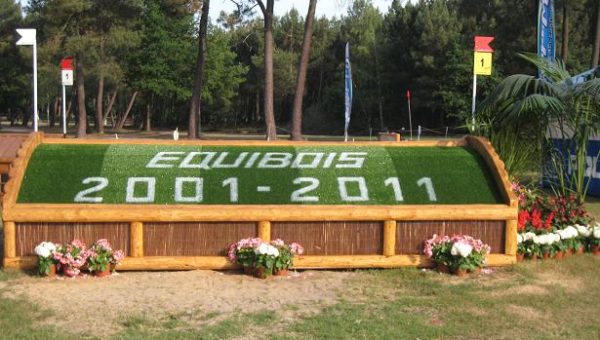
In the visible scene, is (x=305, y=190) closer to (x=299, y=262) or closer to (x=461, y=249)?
(x=299, y=262)

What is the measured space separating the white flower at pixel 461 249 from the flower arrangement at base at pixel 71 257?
3.99m

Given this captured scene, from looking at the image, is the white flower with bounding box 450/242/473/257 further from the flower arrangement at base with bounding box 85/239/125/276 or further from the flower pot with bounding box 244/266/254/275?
the flower arrangement at base with bounding box 85/239/125/276

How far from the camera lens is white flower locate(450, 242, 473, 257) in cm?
727

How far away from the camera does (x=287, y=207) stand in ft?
24.4

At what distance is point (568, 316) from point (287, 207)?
3094 mm

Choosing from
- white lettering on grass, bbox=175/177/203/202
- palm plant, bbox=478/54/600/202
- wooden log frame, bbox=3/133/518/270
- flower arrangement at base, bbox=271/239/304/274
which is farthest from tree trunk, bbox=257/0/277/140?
flower arrangement at base, bbox=271/239/304/274

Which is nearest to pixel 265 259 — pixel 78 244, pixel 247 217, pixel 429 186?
pixel 247 217

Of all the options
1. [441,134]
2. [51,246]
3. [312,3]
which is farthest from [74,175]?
[441,134]

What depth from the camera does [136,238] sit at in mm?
7281

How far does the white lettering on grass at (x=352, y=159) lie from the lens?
27.3ft

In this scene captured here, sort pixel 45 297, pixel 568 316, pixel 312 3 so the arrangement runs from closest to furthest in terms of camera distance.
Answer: pixel 568 316, pixel 45 297, pixel 312 3

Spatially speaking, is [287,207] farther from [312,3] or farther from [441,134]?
[441,134]

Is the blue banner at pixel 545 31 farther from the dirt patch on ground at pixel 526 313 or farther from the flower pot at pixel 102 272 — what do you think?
the flower pot at pixel 102 272

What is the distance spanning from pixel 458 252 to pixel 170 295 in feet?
10.3
